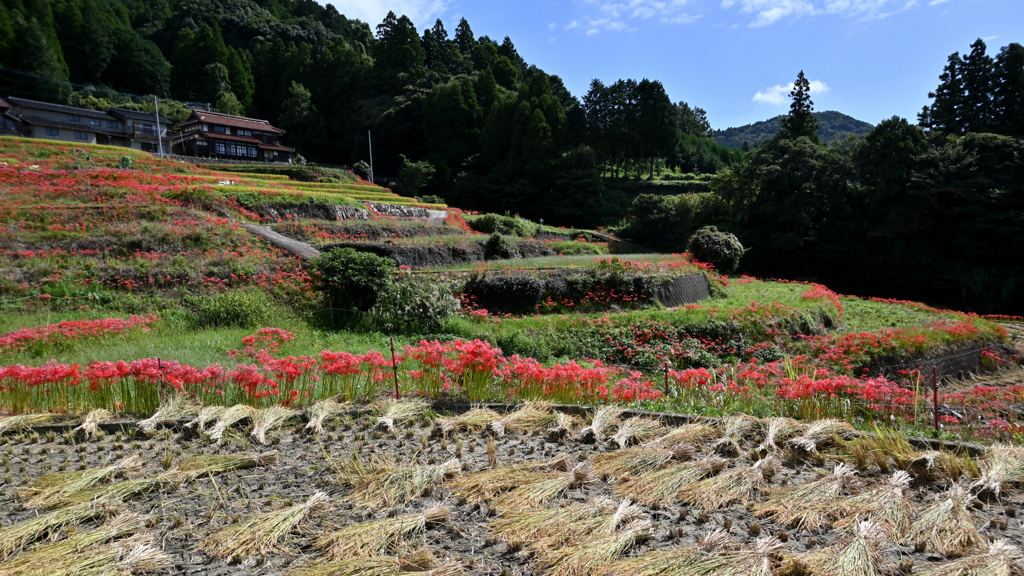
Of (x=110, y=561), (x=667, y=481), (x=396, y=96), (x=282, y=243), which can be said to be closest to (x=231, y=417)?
(x=110, y=561)

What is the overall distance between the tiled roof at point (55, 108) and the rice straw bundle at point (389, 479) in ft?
163

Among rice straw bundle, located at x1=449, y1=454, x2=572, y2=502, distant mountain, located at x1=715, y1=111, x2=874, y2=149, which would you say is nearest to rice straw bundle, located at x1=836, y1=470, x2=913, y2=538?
rice straw bundle, located at x1=449, y1=454, x2=572, y2=502

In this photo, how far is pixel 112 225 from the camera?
13859 mm

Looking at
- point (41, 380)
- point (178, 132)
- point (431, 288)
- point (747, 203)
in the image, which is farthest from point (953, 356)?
point (178, 132)

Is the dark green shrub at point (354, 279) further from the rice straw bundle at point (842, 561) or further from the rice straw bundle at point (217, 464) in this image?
the rice straw bundle at point (842, 561)

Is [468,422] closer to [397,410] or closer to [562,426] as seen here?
[397,410]

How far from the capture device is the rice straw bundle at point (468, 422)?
459 centimetres

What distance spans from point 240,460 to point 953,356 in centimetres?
1283

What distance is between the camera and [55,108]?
3838cm

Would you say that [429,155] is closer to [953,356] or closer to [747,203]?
[747,203]

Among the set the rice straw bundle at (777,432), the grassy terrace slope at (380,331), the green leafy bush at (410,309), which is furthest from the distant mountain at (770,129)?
the rice straw bundle at (777,432)

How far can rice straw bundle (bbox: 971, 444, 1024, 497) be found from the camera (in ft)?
10.5

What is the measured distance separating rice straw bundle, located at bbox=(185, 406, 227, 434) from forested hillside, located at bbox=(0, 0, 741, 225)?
31.4 m

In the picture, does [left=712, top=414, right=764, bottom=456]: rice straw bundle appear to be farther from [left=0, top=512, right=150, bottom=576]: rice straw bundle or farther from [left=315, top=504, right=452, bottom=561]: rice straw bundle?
[left=0, top=512, right=150, bottom=576]: rice straw bundle
